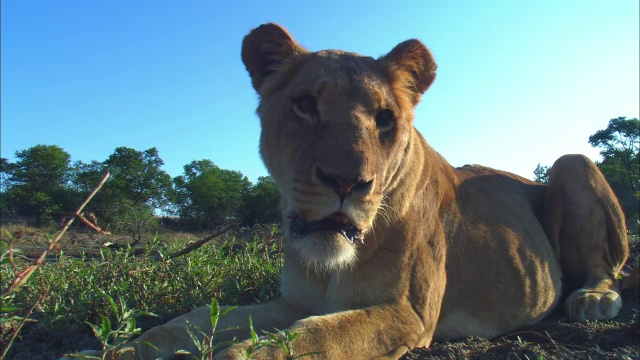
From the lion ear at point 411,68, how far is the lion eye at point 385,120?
0.42m

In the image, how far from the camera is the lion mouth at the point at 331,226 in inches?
106

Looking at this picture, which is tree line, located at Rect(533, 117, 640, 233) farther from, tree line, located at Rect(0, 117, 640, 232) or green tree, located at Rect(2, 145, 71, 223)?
green tree, located at Rect(2, 145, 71, 223)

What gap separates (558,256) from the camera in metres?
4.98

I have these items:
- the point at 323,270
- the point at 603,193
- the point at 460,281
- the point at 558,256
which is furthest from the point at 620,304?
the point at 323,270

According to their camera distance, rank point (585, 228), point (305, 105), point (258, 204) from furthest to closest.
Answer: point (258, 204)
point (585, 228)
point (305, 105)

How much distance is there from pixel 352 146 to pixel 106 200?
497 inches

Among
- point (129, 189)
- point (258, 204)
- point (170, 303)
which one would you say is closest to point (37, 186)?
point (129, 189)

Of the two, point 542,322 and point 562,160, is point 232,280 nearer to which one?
point 542,322

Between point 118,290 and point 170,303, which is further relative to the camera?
point 170,303

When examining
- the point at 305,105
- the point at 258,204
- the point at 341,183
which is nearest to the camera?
the point at 341,183

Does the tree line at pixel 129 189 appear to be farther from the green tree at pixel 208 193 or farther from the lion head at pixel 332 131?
the lion head at pixel 332 131

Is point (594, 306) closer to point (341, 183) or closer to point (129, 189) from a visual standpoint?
point (341, 183)

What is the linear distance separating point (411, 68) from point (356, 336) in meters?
2.10

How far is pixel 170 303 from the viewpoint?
3.96 m
